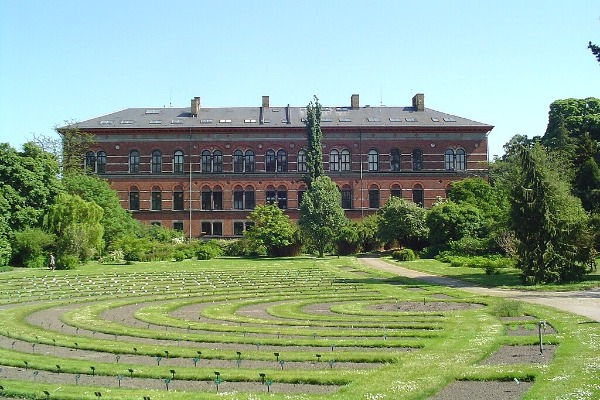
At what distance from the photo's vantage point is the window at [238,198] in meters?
80.6

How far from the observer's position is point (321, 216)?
63000 millimetres

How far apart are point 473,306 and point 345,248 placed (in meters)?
42.9

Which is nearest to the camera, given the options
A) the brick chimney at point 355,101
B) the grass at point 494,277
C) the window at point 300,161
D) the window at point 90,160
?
the grass at point 494,277

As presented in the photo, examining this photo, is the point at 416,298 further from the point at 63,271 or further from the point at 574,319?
the point at 63,271

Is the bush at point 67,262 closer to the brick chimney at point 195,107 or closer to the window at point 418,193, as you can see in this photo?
the brick chimney at point 195,107

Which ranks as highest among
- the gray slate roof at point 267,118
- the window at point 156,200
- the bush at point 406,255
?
the gray slate roof at point 267,118

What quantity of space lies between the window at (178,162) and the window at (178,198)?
2261mm

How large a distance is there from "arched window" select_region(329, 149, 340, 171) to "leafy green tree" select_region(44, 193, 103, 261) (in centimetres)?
3424

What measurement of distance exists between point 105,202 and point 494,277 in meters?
40.6

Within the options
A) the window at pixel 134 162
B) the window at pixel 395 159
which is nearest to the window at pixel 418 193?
the window at pixel 395 159

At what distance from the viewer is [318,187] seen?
64.4 metres

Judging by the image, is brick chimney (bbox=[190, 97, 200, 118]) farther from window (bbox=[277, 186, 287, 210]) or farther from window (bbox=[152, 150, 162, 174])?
window (bbox=[277, 186, 287, 210])

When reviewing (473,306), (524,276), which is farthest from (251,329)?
(524,276)

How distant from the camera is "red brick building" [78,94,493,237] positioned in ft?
262
